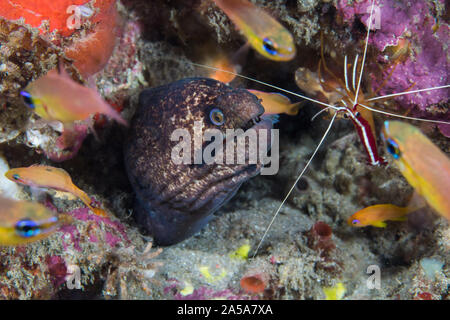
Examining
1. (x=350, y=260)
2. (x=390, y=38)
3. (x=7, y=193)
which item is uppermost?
(x=390, y=38)

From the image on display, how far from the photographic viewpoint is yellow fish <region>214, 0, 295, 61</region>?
2164 millimetres

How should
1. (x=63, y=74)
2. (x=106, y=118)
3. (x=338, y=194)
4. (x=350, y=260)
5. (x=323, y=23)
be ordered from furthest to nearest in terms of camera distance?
(x=338, y=194) < (x=106, y=118) < (x=350, y=260) < (x=323, y=23) < (x=63, y=74)

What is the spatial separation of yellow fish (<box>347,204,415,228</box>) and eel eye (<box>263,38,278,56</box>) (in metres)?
1.55

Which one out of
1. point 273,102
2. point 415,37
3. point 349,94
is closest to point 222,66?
point 273,102

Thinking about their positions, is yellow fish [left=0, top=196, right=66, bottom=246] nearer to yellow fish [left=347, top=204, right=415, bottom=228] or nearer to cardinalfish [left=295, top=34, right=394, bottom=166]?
cardinalfish [left=295, top=34, right=394, bottom=166]

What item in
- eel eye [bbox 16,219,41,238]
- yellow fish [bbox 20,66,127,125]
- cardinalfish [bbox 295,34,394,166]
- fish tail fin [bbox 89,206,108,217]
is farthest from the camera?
fish tail fin [bbox 89,206,108,217]

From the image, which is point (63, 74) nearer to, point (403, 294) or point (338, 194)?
point (338, 194)

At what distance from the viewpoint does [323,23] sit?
2.66 metres

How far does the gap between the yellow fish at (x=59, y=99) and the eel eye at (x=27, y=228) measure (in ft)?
2.33

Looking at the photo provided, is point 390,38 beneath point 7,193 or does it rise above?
above

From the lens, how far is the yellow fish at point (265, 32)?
216 cm

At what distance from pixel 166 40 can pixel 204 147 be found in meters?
1.68

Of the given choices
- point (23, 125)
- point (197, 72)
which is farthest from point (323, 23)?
point (23, 125)

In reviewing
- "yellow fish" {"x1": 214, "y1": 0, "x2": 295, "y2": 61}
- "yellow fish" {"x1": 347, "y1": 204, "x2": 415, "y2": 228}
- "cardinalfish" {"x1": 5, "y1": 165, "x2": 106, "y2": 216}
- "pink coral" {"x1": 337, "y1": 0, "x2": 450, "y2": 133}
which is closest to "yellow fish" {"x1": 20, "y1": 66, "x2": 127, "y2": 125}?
"cardinalfish" {"x1": 5, "y1": 165, "x2": 106, "y2": 216}
